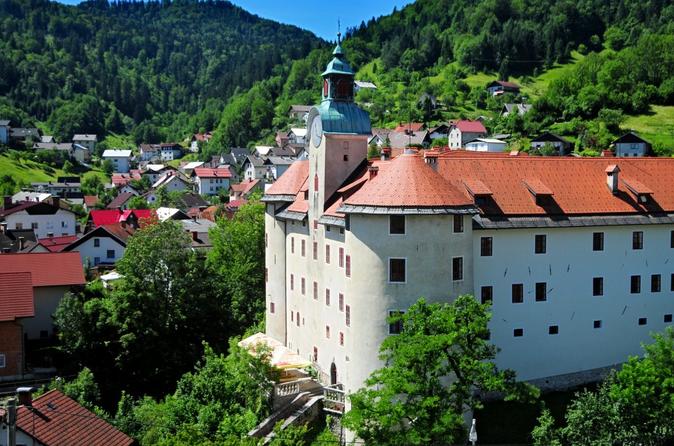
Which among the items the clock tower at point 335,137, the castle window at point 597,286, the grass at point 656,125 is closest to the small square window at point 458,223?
the clock tower at point 335,137

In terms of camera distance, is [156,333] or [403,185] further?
[156,333]

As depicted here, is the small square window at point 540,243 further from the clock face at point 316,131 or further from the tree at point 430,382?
the clock face at point 316,131

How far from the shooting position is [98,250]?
3425 inches

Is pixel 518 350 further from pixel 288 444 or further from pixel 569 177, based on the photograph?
pixel 288 444

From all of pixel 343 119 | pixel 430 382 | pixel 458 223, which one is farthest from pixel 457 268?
pixel 343 119

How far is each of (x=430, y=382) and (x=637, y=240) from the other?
1990cm

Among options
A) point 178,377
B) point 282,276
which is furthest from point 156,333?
point 282,276

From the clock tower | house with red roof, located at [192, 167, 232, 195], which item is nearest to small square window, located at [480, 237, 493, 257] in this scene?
the clock tower

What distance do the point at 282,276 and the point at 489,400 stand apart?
18.9 metres

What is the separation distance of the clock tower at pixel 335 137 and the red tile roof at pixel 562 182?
5989 millimetres

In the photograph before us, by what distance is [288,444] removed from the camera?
3300 cm

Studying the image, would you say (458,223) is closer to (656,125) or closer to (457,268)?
(457,268)

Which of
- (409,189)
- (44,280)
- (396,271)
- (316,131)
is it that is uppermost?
(316,131)

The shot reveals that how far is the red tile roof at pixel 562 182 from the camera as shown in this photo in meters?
42.2
